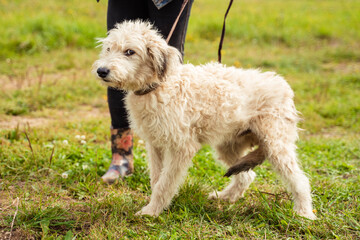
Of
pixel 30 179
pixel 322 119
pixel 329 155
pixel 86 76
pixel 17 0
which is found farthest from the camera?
pixel 17 0

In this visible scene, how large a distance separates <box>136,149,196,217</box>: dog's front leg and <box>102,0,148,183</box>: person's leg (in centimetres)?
68

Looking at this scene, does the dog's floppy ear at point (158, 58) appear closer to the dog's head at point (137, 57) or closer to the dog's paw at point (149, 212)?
the dog's head at point (137, 57)

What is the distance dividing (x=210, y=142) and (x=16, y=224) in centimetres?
149

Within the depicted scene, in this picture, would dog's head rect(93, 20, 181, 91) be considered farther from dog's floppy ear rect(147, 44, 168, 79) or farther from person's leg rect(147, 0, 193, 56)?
person's leg rect(147, 0, 193, 56)

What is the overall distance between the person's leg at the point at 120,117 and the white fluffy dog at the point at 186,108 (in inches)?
16.9

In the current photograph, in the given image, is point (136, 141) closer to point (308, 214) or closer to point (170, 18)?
point (170, 18)

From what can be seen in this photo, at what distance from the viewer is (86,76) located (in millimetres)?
6289

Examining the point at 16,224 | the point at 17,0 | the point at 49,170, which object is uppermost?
the point at 16,224

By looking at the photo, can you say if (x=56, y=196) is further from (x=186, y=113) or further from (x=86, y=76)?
(x=86, y=76)

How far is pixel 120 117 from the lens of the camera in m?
3.47

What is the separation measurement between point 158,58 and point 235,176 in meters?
1.27

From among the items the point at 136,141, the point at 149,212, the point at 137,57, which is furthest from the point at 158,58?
the point at 136,141

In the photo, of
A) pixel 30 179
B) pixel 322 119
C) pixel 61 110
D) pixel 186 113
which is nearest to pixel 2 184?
pixel 30 179

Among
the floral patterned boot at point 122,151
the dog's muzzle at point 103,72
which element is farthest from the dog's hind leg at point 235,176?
the dog's muzzle at point 103,72
